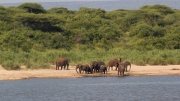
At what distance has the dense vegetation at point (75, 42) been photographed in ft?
90.3

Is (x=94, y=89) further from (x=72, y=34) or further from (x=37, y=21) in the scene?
(x=37, y=21)

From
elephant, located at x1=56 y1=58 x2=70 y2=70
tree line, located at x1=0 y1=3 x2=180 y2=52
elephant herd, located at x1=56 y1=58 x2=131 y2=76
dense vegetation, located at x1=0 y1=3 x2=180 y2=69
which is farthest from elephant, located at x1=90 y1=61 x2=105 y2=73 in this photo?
tree line, located at x1=0 y1=3 x2=180 y2=52

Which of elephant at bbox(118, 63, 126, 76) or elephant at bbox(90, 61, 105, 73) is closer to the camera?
elephant at bbox(118, 63, 126, 76)

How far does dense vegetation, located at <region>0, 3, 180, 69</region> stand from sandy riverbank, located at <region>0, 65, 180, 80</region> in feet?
2.59

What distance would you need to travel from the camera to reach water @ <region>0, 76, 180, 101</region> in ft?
65.2

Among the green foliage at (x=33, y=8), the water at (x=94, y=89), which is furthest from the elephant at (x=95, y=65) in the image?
the green foliage at (x=33, y=8)

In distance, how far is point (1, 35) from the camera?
32469mm

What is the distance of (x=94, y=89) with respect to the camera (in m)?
21.6

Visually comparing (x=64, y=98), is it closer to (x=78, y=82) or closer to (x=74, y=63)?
(x=78, y=82)

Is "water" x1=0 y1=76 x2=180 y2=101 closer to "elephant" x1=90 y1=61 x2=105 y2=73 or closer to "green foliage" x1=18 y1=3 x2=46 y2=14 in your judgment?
"elephant" x1=90 y1=61 x2=105 y2=73

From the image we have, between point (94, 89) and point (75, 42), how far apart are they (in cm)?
1328

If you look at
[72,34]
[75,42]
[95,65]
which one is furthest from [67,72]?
[72,34]

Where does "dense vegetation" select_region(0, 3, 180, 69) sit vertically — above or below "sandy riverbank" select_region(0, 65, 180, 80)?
above

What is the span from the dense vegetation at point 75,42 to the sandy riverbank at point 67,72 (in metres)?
0.79
